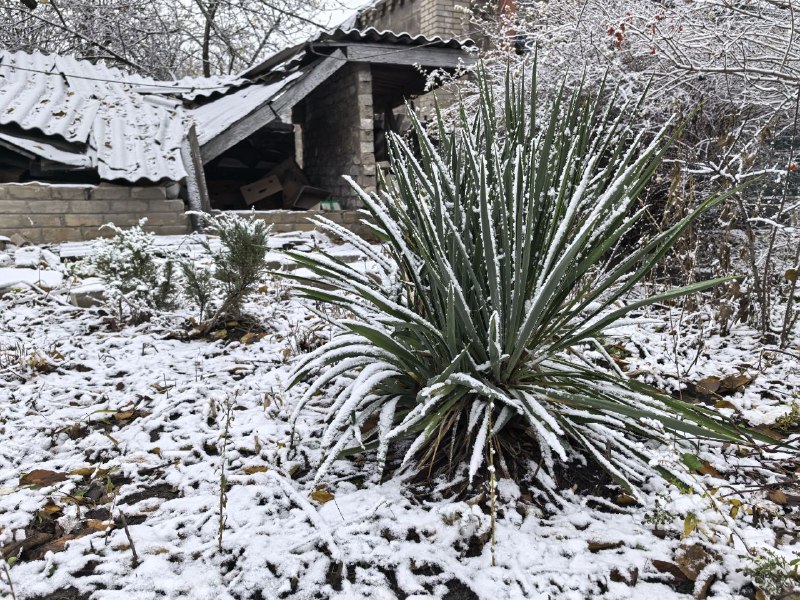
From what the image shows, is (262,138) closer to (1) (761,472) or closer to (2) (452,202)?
(2) (452,202)

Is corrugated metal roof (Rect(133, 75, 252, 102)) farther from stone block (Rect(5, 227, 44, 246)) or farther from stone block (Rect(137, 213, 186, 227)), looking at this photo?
stone block (Rect(5, 227, 44, 246))

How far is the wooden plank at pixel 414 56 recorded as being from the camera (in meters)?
6.61

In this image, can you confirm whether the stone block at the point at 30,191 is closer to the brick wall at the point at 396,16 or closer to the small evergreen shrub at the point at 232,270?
the small evergreen shrub at the point at 232,270

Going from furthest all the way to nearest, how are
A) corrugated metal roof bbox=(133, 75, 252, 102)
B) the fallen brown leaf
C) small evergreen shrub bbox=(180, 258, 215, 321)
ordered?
corrugated metal roof bbox=(133, 75, 252, 102) → small evergreen shrub bbox=(180, 258, 215, 321) → the fallen brown leaf

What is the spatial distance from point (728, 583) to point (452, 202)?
1.23 metres

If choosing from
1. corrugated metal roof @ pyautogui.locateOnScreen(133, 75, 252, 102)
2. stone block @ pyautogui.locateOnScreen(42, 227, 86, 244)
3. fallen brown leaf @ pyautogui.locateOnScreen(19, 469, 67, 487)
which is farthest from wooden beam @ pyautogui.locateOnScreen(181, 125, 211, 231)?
fallen brown leaf @ pyautogui.locateOnScreen(19, 469, 67, 487)

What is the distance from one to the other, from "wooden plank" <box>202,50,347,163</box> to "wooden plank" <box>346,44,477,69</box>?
0.38 meters

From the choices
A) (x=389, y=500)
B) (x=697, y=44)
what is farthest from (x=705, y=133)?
(x=389, y=500)

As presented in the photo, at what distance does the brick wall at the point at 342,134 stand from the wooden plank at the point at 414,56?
0.83ft

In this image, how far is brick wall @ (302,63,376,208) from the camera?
6934 mm

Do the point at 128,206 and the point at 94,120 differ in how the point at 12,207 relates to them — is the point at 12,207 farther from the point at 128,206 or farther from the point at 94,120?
the point at 94,120

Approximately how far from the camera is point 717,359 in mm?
2527

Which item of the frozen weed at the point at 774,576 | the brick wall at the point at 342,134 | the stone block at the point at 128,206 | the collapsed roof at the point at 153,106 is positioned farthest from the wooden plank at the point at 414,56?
the frozen weed at the point at 774,576

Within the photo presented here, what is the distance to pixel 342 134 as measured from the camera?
292 inches
